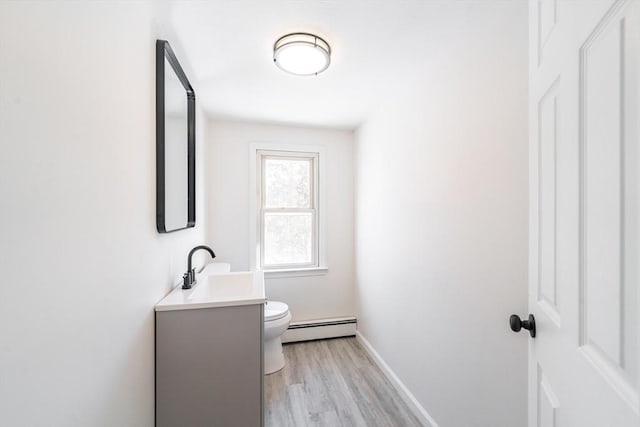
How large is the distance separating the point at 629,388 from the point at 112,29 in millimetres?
1540

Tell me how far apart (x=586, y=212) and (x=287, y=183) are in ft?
8.95

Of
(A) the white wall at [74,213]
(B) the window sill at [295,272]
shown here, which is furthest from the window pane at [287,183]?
(A) the white wall at [74,213]

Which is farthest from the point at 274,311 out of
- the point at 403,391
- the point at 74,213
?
the point at 74,213

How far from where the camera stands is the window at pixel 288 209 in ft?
9.87

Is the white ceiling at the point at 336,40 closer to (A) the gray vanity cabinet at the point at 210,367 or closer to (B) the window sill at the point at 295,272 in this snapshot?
(A) the gray vanity cabinet at the point at 210,367

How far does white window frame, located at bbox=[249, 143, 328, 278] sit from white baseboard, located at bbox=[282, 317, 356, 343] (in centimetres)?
52

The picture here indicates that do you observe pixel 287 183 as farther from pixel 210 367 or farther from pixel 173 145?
pixel 210 367

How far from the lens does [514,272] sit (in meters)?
1.12

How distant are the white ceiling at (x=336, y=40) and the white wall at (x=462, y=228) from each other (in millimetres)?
59

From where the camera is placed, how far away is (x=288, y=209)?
307 centimetres

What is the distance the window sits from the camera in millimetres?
3008

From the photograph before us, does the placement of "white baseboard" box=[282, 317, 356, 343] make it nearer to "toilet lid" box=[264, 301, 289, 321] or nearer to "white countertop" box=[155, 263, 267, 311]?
"toilet lid" box=[264, 301, 289, 321]

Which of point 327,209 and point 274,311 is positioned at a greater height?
point 327,209

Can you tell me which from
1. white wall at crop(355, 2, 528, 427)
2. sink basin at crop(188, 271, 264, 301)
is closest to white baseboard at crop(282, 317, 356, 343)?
white wall at crop(355, 2, 528, 427)
